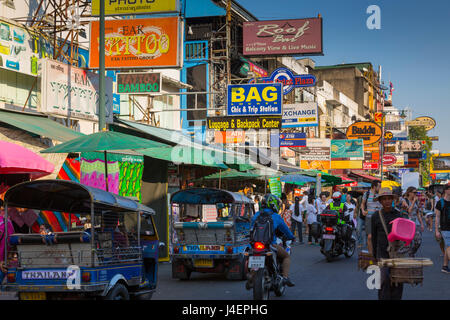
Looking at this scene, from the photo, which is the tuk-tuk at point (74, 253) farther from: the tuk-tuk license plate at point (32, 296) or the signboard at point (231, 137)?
the signboard at point (231, 137)

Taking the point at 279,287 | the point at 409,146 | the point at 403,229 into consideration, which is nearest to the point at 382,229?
the point at 403,229

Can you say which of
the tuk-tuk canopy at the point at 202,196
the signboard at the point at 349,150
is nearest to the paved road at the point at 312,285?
the tuk-tuk canopy at the point at 202,196

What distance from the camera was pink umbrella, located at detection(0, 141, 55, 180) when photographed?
1114 cm

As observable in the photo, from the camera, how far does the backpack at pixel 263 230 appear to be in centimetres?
938

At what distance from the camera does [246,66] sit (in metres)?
37.2

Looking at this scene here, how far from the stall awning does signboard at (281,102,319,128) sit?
599 inches

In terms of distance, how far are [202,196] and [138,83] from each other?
698 cm

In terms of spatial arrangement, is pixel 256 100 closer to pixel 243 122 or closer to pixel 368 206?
pixel 243 122

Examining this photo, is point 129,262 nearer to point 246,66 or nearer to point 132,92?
point 132,92

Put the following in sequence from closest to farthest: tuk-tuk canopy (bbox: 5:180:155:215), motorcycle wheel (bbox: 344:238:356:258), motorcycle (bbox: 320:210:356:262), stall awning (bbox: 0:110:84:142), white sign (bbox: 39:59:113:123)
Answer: tuk-tuk canopy (bbox: 5:180:155:215)
stall awning (bbox: 0:110:84:142)
white sign (bbox: 39:59:113:123)
motorcycle (bbox: 320:210:356:262)
motorcycle wheel (bbox: 344:238:356:258)

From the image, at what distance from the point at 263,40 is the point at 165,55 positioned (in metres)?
16.3

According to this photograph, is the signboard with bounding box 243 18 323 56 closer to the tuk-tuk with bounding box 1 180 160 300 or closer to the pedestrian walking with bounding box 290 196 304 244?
the pedestrian walking with bounding box 290 196 304 244

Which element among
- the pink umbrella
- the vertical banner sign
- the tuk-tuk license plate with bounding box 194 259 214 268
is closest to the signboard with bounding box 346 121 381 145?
the vertical banner sign
